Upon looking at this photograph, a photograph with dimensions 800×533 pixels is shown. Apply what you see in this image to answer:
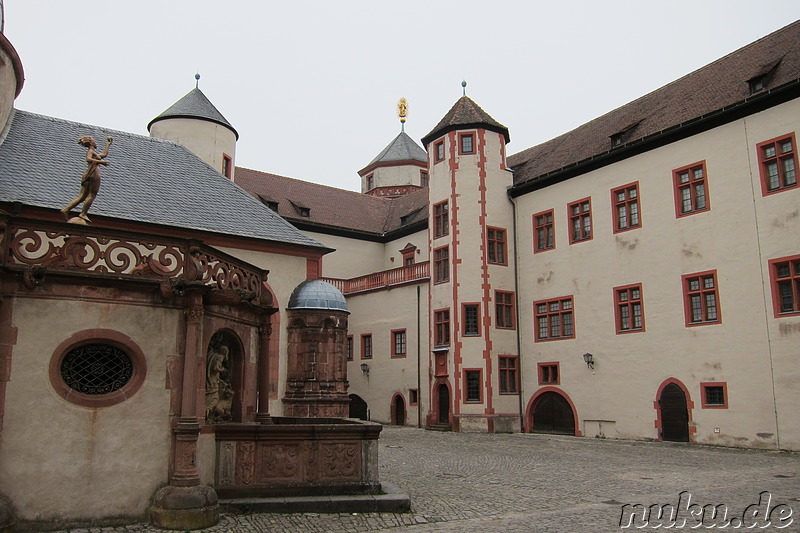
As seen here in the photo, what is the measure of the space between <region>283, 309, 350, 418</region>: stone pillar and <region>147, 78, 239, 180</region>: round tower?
11.4 metres

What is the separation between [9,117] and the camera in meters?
19.7

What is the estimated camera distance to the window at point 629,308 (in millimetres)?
23984

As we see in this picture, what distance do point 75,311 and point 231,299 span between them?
2031mm

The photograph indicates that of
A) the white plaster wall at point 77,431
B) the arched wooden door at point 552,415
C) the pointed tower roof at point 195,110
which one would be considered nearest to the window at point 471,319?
the arched wooden door at point 552,415

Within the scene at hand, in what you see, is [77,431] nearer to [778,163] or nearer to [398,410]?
[778,163]

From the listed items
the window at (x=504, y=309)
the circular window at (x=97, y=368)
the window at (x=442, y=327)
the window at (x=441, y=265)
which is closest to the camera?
the circular window at (x=97, y=368)

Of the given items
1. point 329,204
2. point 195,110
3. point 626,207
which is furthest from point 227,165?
point 626,207

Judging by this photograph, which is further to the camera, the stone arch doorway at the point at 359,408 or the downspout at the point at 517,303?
the stone arch doorway at the point at 359,408


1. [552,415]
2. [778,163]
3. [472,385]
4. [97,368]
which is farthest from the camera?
[472,385]

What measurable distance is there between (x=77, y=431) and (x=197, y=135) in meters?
23.6

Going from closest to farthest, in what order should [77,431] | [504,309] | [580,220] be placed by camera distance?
[77,431] < [580,220] < [504,309]

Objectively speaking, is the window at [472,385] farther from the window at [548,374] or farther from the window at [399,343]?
the window at [399,343]

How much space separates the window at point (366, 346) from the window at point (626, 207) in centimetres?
1400

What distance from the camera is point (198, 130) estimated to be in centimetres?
3022
